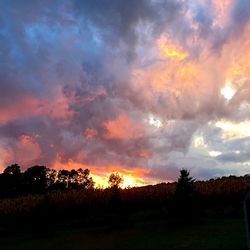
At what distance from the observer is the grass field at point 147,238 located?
111ft

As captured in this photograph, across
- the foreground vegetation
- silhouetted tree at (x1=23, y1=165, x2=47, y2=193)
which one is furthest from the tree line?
the foreground vegetation

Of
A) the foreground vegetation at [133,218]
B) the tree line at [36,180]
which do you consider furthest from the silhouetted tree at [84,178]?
the foreground vegetation at [133,218]

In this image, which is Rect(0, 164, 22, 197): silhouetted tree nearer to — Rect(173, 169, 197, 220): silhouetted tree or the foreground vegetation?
the foreground vegetation

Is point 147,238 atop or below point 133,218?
below

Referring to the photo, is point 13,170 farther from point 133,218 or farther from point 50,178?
point 133,218

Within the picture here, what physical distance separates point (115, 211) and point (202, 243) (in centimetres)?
2460

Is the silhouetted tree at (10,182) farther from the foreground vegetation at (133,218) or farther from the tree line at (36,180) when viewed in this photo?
the foreground vegetation at (133,218)

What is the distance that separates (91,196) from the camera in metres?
63.7

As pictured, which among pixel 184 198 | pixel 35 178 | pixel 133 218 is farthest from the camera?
pixel 35 178

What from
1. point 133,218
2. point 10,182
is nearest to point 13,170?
point 10,182

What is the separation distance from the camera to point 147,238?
39.2 meters

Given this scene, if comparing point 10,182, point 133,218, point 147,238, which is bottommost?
point 147,238

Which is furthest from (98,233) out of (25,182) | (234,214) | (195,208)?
(25,182)

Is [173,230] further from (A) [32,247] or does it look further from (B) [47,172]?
(B) [47,172]
